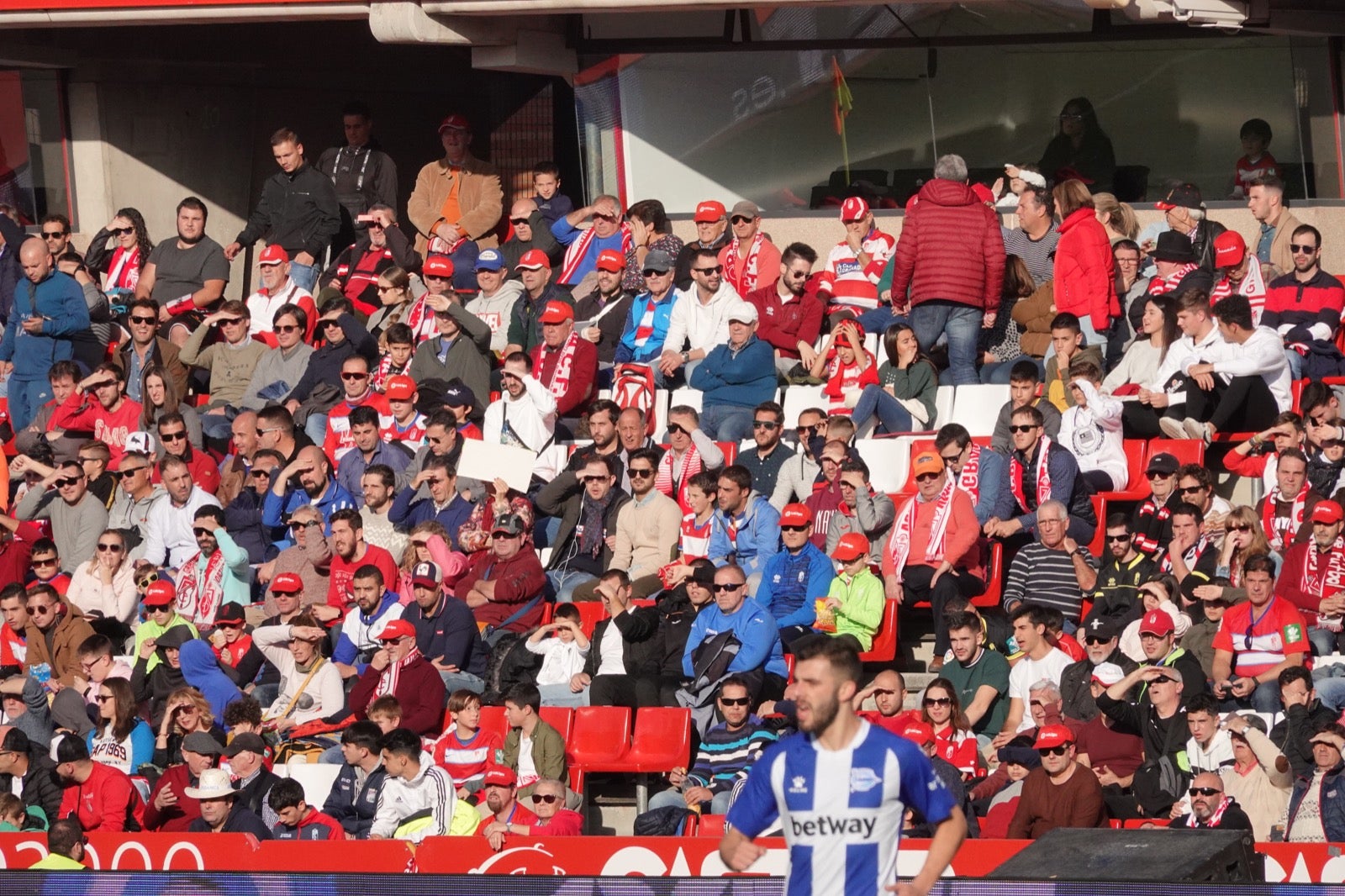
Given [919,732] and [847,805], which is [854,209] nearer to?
[919,732]

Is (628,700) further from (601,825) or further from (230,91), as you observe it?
(230,91)

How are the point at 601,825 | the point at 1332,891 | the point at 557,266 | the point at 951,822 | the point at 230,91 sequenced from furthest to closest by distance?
1. the point at 230,91
2. the point at 557,266
3. the point at 601,825
4. the point at 1332,891
5. the point at 951,822

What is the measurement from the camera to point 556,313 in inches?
564

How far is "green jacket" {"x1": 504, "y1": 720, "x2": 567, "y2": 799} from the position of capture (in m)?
11.3

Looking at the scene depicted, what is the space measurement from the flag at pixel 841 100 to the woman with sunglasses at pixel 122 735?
721 cm

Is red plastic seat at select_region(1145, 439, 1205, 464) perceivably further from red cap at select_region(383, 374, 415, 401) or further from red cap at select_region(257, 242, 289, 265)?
red cap at select_region(257, 242, 289, 265)

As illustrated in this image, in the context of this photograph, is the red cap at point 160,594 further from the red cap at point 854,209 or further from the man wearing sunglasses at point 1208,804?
the man wearing sunglasses at point 1208,804

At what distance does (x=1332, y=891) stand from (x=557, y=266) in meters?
9.85

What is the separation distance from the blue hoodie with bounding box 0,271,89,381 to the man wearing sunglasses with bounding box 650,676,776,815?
6894 millimetres

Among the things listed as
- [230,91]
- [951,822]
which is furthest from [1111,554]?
[230,91]

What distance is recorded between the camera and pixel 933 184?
14172 mm

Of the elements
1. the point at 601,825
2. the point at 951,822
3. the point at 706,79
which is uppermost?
the point at 706,79

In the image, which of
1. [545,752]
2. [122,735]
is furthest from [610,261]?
[122,735]

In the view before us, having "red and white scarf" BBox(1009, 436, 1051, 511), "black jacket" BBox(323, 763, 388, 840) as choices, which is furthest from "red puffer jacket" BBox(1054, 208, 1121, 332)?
"black jacket" BBox(323, 763, 388, 840)
